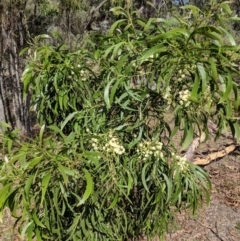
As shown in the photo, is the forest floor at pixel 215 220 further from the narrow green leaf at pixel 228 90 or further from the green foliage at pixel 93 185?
the narrow green leaf at pixel 228 90

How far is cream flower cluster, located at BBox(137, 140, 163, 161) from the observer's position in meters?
1.72

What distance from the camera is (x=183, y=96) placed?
4.99 feet

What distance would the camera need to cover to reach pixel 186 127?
1550 mm

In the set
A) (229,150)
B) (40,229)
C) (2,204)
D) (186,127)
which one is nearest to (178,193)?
(186,127)

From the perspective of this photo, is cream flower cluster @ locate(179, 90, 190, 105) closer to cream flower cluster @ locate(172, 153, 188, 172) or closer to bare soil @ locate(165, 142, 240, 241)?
cream flower cluster @ locate(172, 153, 188, 172)

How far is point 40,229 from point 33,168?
0.45 meters

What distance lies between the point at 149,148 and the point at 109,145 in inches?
8.1

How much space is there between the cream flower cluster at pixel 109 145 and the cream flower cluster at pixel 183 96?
36 centimetres

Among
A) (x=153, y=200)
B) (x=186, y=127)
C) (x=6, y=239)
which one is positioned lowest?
(x=6, y=239)

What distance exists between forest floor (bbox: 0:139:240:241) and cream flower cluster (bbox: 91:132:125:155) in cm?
177

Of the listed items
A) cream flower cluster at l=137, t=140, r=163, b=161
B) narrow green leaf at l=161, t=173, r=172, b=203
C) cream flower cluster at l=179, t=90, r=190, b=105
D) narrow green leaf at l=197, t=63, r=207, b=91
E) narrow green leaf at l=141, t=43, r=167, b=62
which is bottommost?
narrow green leaf at l=161, t=173, r=172, b=203

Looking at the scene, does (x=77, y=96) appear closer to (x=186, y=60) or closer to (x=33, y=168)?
(x=33, y=168)

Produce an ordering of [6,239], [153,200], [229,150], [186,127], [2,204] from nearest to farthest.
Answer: [2,204] < [186,127] < [153,200] < [6,239] < [229,150]

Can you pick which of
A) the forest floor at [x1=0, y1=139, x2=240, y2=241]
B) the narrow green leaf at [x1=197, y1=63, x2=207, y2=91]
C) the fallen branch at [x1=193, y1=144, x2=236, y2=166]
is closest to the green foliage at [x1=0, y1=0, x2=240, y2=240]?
the narrow green leaf at [x1=197, y1=63, x2=207, y2=91]
